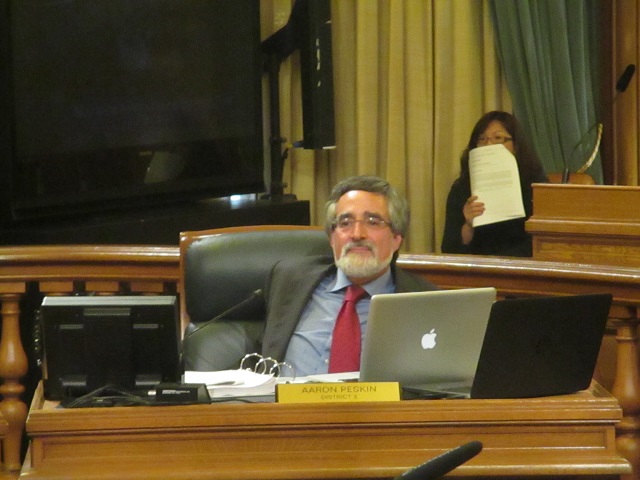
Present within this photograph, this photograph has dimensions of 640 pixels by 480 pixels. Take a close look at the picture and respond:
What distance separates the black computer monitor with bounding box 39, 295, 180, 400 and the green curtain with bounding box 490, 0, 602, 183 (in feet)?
12.9

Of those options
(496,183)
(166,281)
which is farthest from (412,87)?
(166,281)

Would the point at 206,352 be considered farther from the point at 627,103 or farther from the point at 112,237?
the point at 627,103

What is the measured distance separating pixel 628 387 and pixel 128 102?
302 centimetres

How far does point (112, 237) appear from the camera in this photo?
5.07 meters

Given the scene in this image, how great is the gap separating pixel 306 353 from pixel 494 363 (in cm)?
91

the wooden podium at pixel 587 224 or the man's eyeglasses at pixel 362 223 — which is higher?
the man's eyeglasses at pixel 362 223

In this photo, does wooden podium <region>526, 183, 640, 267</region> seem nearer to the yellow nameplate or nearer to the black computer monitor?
the yellow nameplate

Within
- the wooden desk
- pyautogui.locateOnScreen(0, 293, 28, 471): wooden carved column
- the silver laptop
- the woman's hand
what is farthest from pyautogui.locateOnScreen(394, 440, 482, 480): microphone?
the woman's hand

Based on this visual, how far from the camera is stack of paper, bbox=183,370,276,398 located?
226 cm

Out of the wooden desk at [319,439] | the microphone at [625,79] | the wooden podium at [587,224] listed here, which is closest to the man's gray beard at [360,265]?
the wooden podium at [587,224]

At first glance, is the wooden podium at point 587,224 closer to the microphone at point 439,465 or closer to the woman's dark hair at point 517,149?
the woman's dark hair at point 517,149

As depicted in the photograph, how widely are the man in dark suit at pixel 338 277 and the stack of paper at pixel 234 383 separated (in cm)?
57

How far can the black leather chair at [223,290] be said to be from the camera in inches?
119

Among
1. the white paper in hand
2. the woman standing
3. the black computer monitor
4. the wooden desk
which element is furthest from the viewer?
the woman standing
